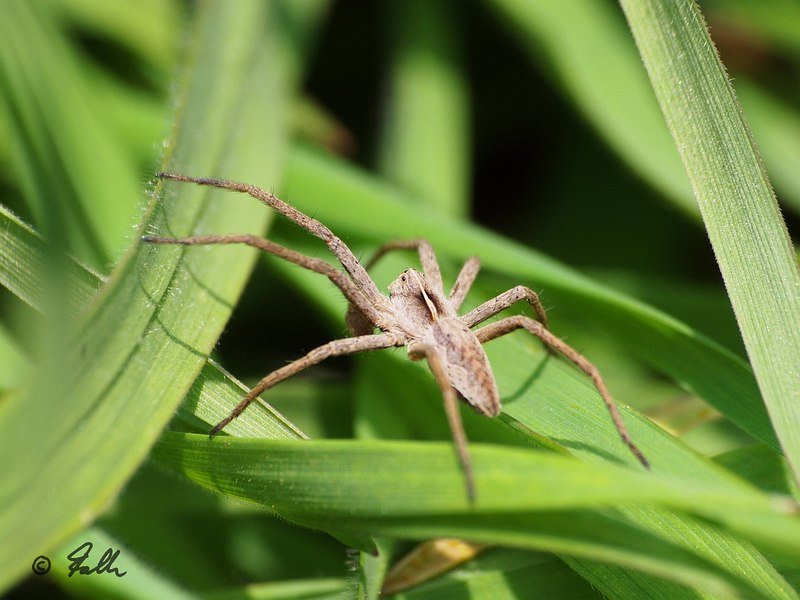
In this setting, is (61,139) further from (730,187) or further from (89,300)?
(730,187)

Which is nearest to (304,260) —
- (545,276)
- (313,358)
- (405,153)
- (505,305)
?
(313,358)

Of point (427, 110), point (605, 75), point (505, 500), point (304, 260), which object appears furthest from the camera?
point (427, 110)

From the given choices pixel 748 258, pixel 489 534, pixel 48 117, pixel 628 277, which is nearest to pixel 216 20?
pixel 48 117

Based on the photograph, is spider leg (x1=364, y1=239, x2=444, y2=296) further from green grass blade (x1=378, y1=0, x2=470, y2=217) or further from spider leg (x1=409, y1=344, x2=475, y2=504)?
green grass blade (x1=378, y1=0, x2=470, y2=217)

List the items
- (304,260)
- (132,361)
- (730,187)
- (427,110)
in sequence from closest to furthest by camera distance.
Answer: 1. (132,361)
2. (730,187)
3. (304,260)
4. (427,110)

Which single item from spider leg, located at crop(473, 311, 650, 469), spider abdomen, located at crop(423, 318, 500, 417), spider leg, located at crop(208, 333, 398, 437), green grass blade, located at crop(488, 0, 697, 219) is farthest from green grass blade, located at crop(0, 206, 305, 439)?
green grass blade, located at crop(488, 0, 697, 219)

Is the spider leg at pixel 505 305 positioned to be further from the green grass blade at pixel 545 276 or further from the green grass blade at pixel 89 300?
the green grass blade at pixel 89 300
